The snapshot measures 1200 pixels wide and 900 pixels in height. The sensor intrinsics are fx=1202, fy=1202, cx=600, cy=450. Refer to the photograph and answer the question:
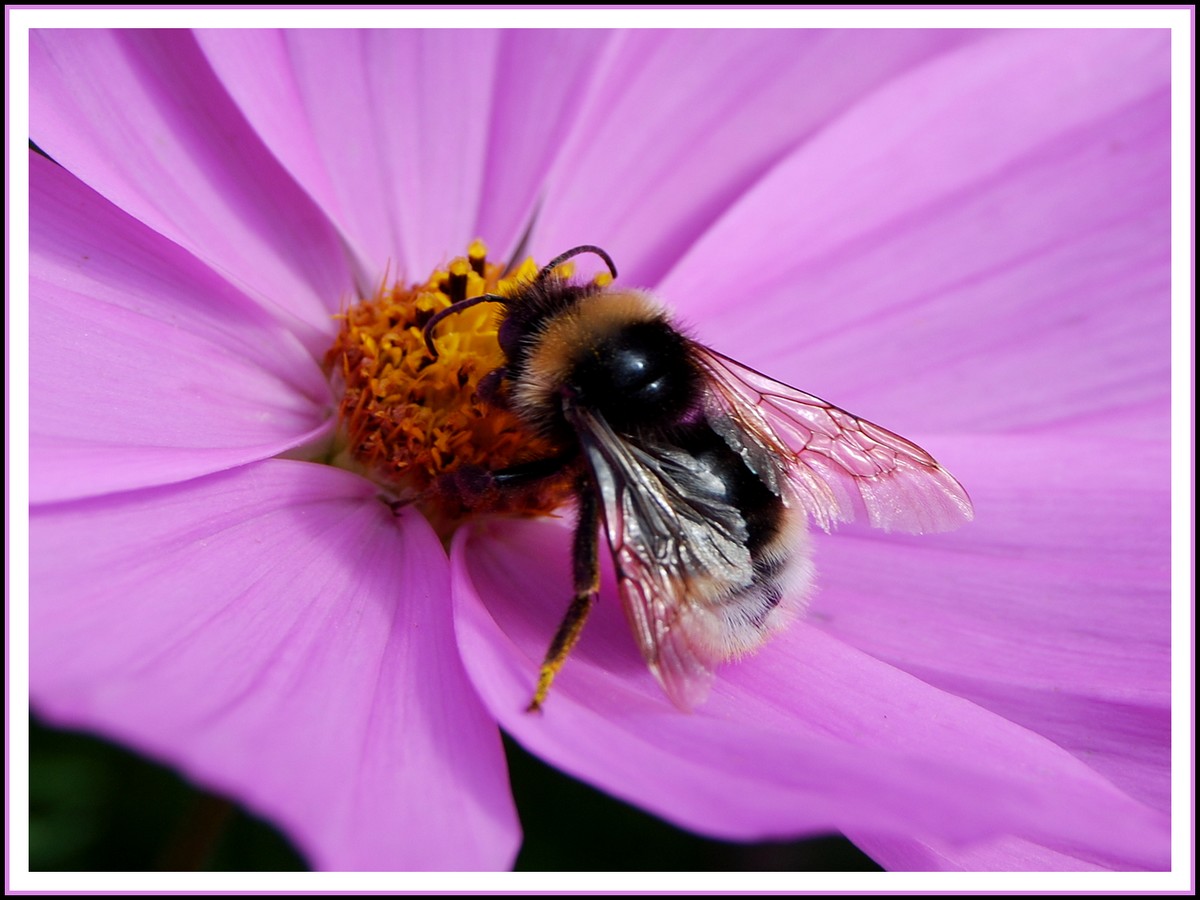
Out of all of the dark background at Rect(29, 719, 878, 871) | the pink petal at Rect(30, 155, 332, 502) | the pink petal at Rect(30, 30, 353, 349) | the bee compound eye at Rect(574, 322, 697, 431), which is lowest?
the dark background at Rect(29, 719, 878, 871)

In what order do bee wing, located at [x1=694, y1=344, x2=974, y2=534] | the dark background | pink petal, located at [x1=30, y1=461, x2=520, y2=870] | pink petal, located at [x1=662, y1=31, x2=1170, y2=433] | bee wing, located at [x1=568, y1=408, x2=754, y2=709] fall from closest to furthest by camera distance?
1. pink petal, located at [x1=30, y1=461, x2=520, y2=870]
2. bee wing, located at [x1=568, y1=408, x2=754, y2=709]
3. bee wing, located at [x1=694, y1=344, x2=974, y2=534]
4. the dark background
5. pink petal, located at [x1=662, y1=31, x2=1170, y2=433]

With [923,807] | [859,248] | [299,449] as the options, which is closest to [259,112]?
[299,449]

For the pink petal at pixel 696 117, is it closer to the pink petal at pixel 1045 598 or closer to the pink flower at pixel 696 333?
the pink flower at pixel 696 333

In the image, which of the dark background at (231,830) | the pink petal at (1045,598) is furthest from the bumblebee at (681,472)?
the dark background at (231,830)

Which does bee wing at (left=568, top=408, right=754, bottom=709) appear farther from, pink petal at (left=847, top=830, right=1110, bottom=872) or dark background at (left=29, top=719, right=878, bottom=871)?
dark background at (left=29, top=719, right=878, bottom=871)

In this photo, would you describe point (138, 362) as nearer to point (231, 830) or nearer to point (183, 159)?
point (183, 159)

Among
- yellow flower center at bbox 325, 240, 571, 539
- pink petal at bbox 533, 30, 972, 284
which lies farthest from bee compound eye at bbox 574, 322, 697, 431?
pink petal at bbox 533, 30, 972, 284

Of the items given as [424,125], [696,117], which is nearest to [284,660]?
[424,125]

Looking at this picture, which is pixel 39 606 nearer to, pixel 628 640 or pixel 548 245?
pixel 628 640
